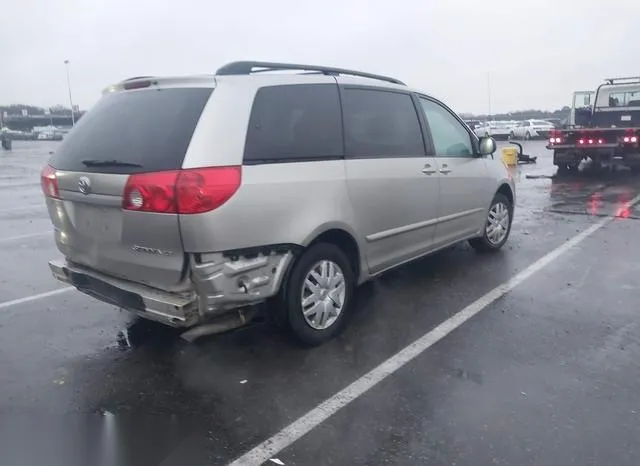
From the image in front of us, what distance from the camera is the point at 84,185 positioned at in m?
3.54

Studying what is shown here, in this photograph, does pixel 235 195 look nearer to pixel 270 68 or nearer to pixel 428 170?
pixel 270 68

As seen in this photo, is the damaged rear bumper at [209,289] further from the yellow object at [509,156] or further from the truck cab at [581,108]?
the yellow object at [509,156]

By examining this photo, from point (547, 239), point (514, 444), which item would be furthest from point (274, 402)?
point (547, 239)

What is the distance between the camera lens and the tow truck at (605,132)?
13.7 m

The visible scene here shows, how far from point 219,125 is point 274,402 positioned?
172 cm

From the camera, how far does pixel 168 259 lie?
131 inches

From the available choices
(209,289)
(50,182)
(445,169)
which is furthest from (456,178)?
(50,182)

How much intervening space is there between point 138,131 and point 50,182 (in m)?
0.92

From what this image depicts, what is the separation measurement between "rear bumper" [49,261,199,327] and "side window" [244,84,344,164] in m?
0.99

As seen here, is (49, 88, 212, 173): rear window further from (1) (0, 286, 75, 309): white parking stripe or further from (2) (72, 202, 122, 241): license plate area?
(1) (0, 286, 75, 309): white parking stripe

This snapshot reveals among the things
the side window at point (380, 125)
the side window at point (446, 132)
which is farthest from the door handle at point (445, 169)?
the side window at point (380, 125)

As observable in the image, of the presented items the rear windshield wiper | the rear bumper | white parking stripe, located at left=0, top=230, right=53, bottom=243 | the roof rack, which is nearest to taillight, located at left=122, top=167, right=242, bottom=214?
the rear windshield wiper

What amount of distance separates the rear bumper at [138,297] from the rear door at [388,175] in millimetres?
1518

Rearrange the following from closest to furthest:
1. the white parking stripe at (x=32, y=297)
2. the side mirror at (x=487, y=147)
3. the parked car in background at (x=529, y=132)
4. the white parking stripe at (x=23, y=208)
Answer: the white parking stripe at (x=32, y=297)
the side mirror at (x=487, y=147)
the white parking stripe at (x=23, y=208)
the parked car in background at (x=529, y=132)
